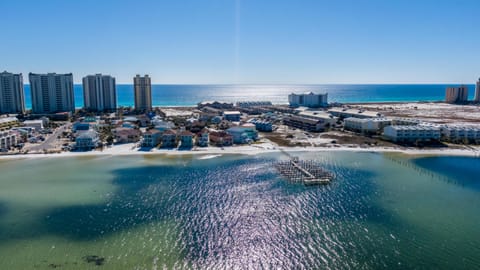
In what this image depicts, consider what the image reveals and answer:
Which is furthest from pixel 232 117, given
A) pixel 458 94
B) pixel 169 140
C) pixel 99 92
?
pixel 458 94

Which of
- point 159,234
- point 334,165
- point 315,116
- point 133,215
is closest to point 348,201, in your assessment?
point 334,165

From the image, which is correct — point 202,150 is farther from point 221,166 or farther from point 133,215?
point 133,215

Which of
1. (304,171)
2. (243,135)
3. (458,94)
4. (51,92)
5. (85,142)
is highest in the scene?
(458,94)

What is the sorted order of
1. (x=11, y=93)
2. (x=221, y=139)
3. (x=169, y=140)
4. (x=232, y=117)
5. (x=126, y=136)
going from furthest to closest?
(x=11, y=93)
(x=232, y=117)
(x=126, y=136)
(x=221, y=139)
(x=169, y=140)

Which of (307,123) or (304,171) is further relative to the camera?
(307,123)

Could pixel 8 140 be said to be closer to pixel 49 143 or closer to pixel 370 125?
pixel 49 143

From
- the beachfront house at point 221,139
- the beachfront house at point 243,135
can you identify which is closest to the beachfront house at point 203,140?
the beachfront house at point 221,139
